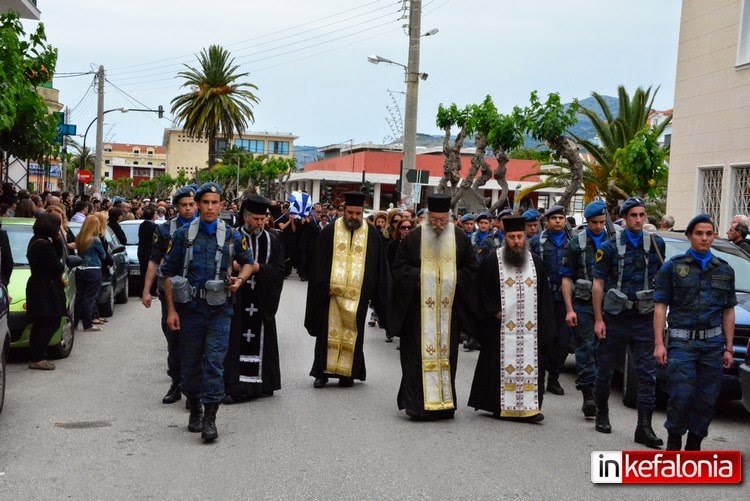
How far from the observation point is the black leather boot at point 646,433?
781 centimetres

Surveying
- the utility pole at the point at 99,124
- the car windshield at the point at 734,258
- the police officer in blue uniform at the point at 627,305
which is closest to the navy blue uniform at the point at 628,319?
the police officer in blue uniform at the point at 627,305

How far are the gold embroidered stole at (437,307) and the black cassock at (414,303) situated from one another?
0.04m

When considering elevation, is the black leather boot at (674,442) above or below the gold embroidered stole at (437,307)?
below

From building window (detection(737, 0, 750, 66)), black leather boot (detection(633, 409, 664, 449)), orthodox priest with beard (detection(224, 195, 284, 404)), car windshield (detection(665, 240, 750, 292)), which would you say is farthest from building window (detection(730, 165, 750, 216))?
orthodox priest with beard (detection(224, 195, 284, 404))

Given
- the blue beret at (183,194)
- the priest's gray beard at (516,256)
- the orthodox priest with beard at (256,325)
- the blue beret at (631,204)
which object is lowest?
the orthodox priest with beard at (256,325)

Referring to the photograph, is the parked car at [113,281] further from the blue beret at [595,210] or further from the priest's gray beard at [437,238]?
the blue beret at [595,210]

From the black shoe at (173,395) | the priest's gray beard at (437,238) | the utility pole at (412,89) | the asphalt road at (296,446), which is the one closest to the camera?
the asphalt road at (296,446)

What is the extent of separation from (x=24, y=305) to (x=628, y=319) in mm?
6580

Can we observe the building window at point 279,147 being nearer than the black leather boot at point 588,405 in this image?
No

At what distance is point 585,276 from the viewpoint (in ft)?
30.7

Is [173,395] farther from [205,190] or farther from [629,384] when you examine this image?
[629,384]

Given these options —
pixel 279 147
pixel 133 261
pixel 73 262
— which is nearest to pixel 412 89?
pixel 133 261

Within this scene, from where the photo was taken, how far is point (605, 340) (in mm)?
8273

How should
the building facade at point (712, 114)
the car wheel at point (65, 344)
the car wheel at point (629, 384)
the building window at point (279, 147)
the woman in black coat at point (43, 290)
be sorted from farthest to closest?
the building window at point (279, 147)
the building facade at point (712, 114)
the car wheel at point (65, 344)
the woman in black coat at point (43, 290)
the car wheel at point (629, 384)
